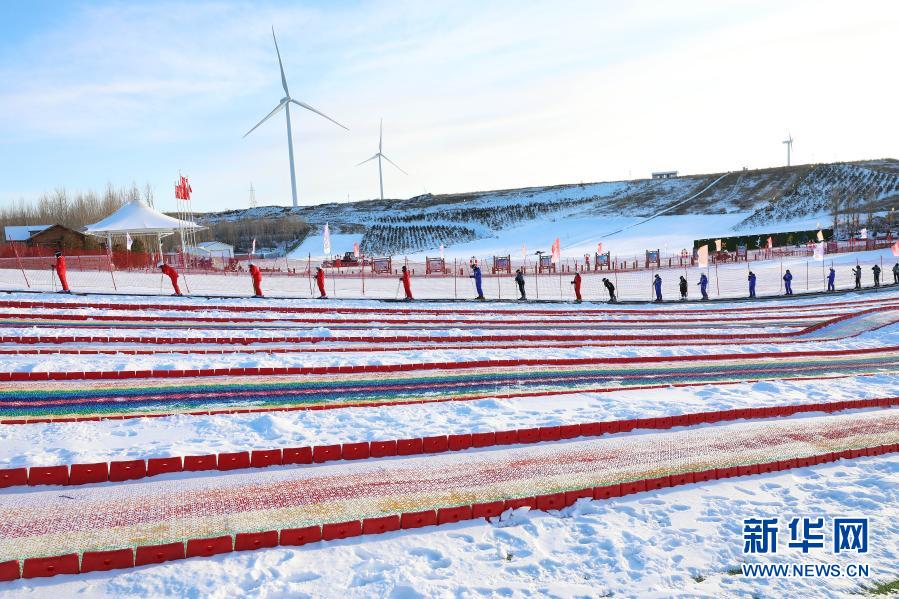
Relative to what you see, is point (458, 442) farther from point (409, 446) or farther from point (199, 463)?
point (199, 463)

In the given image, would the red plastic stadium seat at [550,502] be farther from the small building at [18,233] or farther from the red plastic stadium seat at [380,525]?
the small building at [18,233]

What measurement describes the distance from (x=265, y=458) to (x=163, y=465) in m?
1.12

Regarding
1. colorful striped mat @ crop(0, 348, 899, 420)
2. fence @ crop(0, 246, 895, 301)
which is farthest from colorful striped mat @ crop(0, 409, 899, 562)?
fence @ crop(0, 246, 895, 301)

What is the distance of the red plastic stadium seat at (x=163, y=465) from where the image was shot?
24.0 feet

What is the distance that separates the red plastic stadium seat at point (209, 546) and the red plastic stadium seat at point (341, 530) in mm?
832

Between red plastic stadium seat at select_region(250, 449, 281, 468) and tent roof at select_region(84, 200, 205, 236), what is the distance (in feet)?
109

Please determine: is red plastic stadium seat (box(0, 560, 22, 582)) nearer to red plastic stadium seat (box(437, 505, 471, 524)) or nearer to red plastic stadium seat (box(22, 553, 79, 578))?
red plastic stadium seat (box(22, 553, 79, 578))

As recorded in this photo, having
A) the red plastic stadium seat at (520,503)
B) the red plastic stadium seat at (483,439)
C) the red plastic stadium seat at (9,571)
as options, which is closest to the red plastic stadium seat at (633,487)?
the red plastic stadium seat at (520,503)

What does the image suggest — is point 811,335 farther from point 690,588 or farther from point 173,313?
point 173,313

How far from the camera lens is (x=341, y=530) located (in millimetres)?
6031

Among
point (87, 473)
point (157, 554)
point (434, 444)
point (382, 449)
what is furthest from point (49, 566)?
point (434, 444)

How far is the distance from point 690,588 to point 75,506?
579 centimetres

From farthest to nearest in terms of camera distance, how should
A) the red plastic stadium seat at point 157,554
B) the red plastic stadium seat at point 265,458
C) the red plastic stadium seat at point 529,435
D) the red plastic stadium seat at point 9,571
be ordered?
the red plastic stadium seat at point 529,435 < the red plastic stadium seat at point 265,458 < the red plastic stadium seat at point 157,554 < the red plastic stadium seat at point 9,571

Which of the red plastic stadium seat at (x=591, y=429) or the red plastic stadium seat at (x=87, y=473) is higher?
the red plastic stadium seat at (x=87, y=473)
